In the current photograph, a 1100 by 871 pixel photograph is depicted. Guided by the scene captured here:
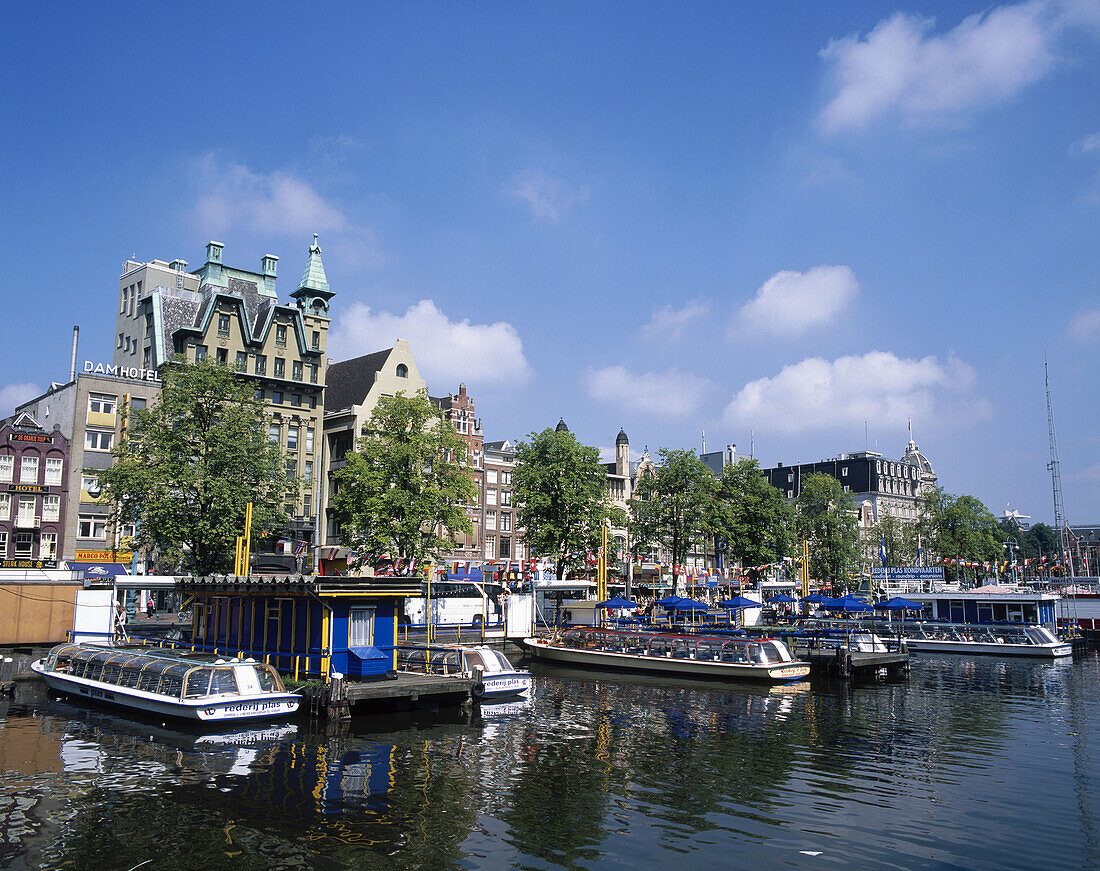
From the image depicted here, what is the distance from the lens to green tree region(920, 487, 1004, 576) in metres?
116

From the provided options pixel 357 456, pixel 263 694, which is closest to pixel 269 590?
pixel 263 694

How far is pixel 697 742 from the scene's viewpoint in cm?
3169

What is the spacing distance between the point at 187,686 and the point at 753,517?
79.5m

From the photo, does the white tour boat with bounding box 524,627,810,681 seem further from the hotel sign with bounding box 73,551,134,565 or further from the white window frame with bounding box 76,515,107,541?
the white window frame with bounding box 76,515,107,541

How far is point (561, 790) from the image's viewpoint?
24438 mm

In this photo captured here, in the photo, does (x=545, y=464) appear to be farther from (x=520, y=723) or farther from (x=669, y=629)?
(x=520, y=723)

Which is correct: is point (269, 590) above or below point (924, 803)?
above

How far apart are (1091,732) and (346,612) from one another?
1234 inches

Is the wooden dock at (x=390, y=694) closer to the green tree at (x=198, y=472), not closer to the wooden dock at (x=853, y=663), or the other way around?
the green tree at (x=198, y=472)

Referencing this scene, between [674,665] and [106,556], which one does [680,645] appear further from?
[106,556]

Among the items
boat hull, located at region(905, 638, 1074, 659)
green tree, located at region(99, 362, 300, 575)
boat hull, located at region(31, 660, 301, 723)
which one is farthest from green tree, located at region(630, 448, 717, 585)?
boat hull, located at region(31, 660, 301, 723)

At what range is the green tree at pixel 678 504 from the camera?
96125 mm

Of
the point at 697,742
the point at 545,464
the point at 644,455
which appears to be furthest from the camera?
the point at 644,455

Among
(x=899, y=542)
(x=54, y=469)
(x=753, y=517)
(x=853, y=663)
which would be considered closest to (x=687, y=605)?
(x=853, y=663)
